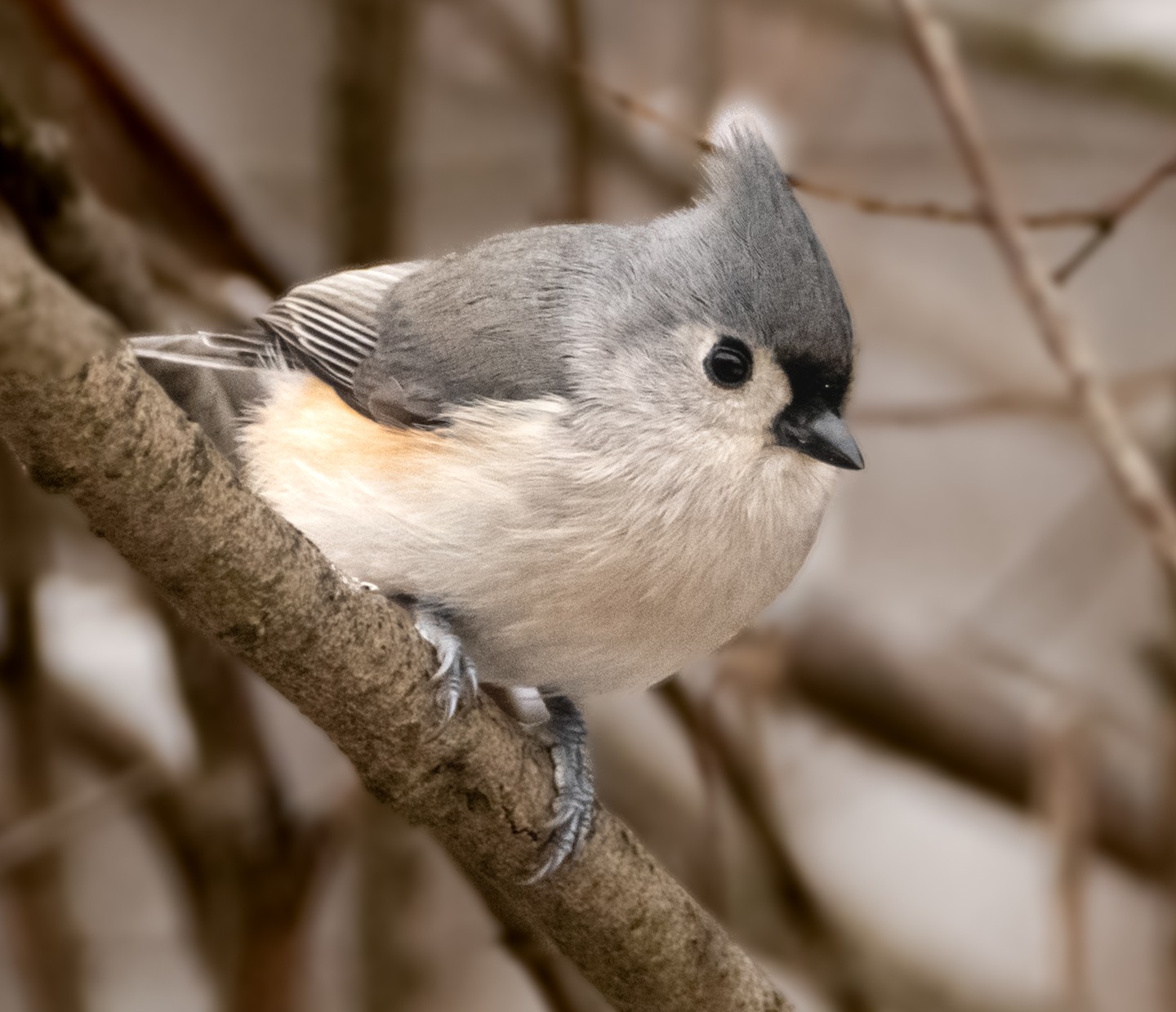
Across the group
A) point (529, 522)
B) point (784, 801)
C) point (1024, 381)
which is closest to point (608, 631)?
point (529, 522)

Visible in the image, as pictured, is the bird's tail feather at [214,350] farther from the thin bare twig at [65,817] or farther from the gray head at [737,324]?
the thin bare twig at [65,817]

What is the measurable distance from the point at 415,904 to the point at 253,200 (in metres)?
1.45

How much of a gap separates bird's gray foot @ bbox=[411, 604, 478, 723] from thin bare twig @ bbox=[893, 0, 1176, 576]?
760 mm

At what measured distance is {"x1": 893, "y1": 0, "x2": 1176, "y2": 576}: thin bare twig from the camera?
152cm

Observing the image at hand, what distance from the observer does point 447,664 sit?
1197 mm

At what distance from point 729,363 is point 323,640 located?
1.74ft

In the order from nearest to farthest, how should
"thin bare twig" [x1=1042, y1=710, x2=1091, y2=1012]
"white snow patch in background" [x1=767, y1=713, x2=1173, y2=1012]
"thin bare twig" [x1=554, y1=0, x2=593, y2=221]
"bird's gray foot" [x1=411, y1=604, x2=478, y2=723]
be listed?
"bird's gray foot" [x1=411, y1=604, x2=478, y2=723] → "thin bare twig" [x1=1042, y1=710, x2=1091, y2=1012] → "thin bare twig" [x1=554, y1=0, x2=593, y2=221] → "white snow patch in background" [x1=767, y1=713, x2=1173, y2=1012]

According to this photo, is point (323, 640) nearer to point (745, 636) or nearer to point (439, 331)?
point (439, 331)

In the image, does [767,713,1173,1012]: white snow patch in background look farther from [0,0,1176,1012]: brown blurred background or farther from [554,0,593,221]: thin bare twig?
[554,0,593,221]: thin bare twig

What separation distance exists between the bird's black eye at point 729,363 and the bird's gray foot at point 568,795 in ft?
1.30

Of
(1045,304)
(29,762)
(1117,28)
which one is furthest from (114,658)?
A: (1117,28)

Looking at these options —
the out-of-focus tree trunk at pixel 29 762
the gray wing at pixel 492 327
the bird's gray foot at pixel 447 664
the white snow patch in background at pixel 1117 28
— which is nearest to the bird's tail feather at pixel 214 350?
the gray wing at pixel 492 327

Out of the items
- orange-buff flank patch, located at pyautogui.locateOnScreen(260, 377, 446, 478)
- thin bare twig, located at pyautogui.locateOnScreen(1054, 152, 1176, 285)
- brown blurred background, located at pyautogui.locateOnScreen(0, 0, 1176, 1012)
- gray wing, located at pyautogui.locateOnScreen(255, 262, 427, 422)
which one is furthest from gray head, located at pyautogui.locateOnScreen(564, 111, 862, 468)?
brown blurred background, located at pyautogui.locateOnScreen(0, 0, 1176, 1012)

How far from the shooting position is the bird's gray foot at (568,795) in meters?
1.24
